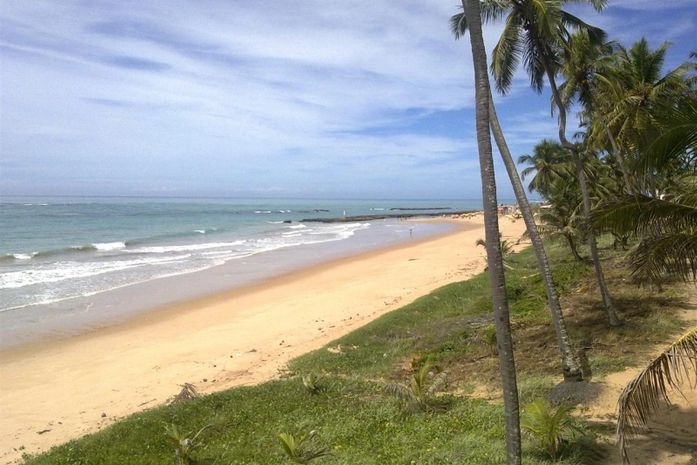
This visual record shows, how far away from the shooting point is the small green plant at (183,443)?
6.99m

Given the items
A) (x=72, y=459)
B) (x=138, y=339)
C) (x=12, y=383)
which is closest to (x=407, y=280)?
(x=138, y=339)

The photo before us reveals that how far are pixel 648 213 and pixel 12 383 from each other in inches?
502

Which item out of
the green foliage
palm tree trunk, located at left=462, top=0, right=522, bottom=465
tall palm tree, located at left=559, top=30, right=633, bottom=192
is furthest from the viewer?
tall palm tree, located at left=559, top=30, right=633, bottom=192

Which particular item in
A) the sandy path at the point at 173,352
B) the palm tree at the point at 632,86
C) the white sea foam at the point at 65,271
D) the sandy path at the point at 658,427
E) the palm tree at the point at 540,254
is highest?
the palm tree at the point at 632,86

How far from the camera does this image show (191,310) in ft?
60.6

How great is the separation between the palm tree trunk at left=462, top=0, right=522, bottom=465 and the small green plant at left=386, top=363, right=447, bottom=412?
3699 millimetres

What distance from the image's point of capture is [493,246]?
449cm

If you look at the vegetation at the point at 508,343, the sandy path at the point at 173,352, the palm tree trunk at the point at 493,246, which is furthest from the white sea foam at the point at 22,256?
the palm tree trunk at the point at 493,246

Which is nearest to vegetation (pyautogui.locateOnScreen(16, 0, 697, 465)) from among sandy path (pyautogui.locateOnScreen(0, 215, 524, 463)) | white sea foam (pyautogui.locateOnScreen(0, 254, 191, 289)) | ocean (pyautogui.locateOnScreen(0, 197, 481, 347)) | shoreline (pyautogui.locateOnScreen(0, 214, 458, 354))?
sandy path (pyautogui.locateOnScreen(0, 215, 524, 463))

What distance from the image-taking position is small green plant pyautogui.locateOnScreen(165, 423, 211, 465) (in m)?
6.99

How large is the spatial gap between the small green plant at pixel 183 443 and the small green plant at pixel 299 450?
1357 millimetres

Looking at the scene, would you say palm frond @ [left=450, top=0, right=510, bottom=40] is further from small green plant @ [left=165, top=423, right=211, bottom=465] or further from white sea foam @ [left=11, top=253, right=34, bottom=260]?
white sea foam @ [left=11, top=253, right=34, bottom=260]

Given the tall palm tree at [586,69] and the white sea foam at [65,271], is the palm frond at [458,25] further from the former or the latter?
the white sea foam at [65,271]

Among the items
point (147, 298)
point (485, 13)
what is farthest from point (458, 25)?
point (147, 298)
